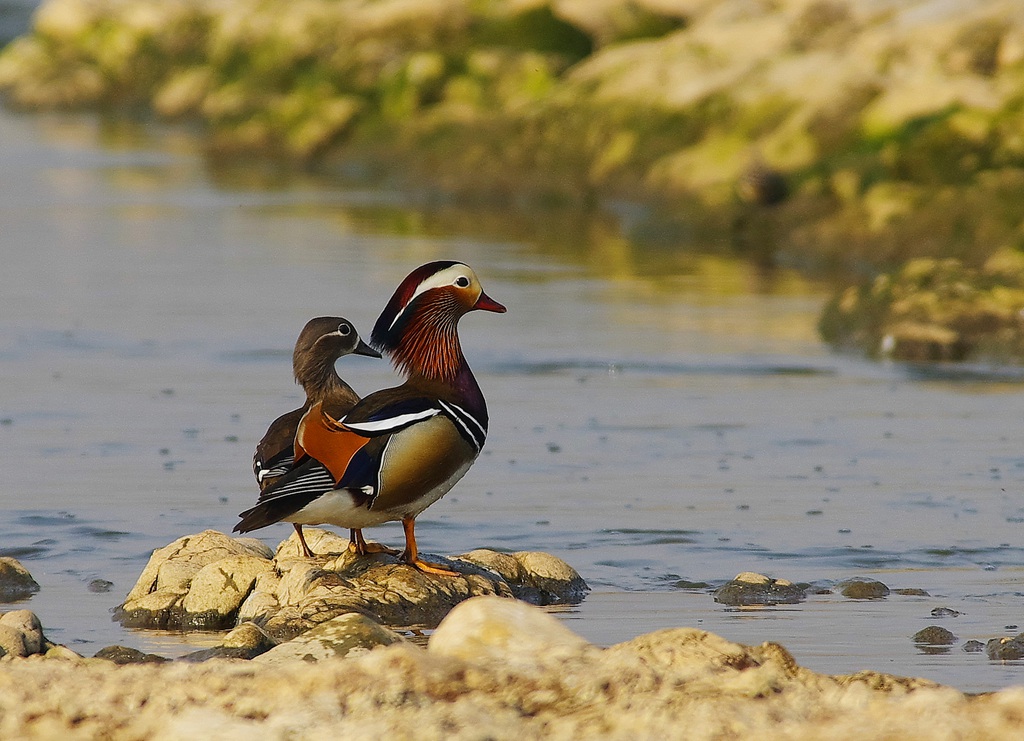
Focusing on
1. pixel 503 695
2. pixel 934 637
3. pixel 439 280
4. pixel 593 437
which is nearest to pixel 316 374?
pixel 439 280

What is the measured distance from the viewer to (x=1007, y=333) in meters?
16.5

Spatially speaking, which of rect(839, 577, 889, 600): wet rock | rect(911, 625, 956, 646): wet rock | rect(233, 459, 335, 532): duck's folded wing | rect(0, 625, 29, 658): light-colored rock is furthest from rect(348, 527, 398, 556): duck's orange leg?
rect(911, 625, 956, 646): wet rock

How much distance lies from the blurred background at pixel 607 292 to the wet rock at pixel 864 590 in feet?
0.32

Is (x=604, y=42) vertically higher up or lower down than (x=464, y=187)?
higher up

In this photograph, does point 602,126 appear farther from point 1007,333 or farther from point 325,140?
point 1007,333

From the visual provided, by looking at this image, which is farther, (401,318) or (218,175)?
(218,175)

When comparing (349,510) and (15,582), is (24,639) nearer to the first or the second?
(349,510)

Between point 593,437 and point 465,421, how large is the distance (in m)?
5.01

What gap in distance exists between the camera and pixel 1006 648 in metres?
7.71

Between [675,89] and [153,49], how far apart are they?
2987 cm

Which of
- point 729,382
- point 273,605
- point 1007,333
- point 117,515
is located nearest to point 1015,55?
point 1007,333

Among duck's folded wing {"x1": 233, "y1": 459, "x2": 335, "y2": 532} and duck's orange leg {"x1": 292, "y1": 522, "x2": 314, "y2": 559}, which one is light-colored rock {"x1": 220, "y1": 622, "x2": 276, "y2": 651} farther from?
duck's orange leg {"x1": 292, "y1": 522, "x2": 314, "y2": 559}

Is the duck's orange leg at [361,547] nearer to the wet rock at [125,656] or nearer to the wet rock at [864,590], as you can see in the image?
the wet rock at [125,656]

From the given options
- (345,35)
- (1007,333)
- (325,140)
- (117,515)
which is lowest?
(117,515)
